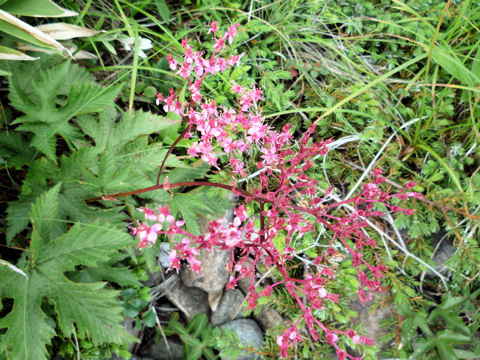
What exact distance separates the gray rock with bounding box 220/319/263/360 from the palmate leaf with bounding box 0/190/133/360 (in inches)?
42.2

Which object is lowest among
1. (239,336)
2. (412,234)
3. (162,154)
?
(239,336)

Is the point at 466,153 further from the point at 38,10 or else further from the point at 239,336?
the point at 38,10

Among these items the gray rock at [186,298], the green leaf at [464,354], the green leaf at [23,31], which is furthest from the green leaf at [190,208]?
the green leaf at [464,354]

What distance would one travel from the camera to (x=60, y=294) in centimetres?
162

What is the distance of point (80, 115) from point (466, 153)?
2.48 metres

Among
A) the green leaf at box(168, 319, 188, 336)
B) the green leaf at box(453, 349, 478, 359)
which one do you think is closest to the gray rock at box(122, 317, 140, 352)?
the green leaf at box(168, 319, 188, 336)

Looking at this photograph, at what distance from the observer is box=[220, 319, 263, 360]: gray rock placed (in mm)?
2514

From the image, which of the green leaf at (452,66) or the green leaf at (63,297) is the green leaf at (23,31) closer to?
the green leaf at (63,297)

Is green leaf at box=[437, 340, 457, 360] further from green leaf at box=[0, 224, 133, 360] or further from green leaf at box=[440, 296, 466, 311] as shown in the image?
green leaf at box=[0, 224, 133, 360]

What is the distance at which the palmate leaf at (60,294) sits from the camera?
1.57 metres

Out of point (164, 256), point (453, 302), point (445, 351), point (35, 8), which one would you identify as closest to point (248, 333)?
point (164, 256)

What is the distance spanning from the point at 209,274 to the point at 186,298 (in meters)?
0.28

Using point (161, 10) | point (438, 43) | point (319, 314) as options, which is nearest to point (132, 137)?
point (161, 10)

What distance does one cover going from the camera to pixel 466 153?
252 cm
